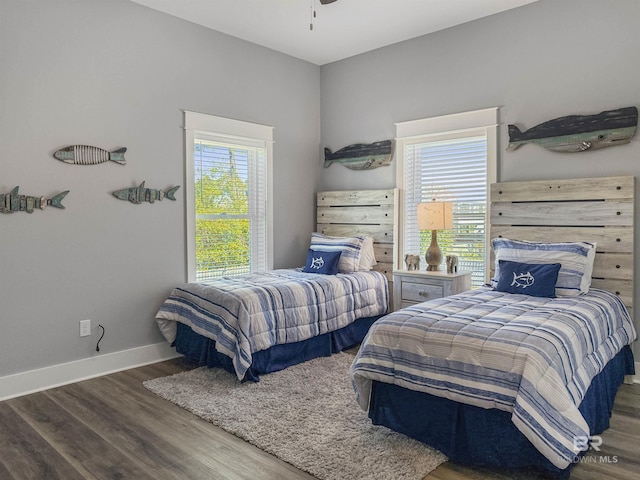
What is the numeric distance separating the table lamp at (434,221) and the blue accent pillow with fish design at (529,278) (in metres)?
0.77

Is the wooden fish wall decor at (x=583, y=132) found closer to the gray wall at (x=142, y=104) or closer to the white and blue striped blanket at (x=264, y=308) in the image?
the gray wall at (x=142, y=104)

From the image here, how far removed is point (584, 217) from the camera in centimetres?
353

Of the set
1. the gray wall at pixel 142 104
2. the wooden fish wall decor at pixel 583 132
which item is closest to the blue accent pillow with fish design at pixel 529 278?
the gray wall at pixel 142 104

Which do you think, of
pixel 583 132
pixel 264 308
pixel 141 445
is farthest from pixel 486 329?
pixel 583 132

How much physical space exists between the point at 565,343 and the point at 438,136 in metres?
2.56

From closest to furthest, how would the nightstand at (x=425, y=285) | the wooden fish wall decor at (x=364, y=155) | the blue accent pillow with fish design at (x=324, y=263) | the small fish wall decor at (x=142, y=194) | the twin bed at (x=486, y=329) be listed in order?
the twin bed at (x=486, y=329)
the small fish wall decor at (x=142, y=194)
the nightstand at (x=425, y=285)
the blue accent pillow with fish design at (x=324, y=263)
the wooden fish wall decor at (x=364, y=155)

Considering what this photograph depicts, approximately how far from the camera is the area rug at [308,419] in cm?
229

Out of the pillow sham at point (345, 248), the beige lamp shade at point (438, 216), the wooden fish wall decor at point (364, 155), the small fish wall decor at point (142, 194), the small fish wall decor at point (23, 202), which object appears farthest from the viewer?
the wooden fish wall decor at point (364, 155)

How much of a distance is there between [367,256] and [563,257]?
73.0 inches

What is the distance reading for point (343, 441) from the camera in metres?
2.51

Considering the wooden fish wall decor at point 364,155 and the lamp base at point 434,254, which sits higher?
the wooden fish wall decor at point 364,155

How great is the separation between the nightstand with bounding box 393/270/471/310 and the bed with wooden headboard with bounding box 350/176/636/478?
58cm

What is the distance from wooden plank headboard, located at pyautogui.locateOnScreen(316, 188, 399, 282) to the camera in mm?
4719

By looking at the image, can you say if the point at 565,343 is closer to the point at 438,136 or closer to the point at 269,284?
the point at 269,284
